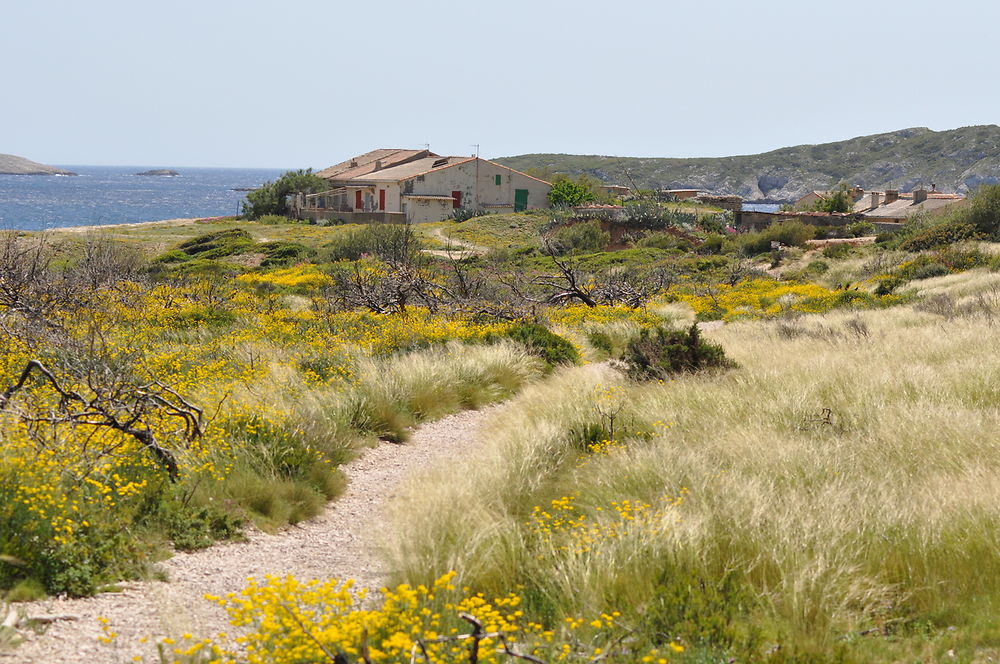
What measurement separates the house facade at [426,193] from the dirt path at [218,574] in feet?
169

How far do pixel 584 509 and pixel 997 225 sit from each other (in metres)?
38.1

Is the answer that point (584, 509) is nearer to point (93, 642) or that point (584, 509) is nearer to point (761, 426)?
point (761, 426)

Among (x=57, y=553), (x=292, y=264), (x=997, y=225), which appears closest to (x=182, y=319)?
(x=57, y=553)

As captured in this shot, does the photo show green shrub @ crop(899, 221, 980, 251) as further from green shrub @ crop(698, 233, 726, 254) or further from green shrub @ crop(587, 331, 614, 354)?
green shrub @ crop(587, 331, 614, 354)

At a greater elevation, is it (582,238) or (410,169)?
(410,169)

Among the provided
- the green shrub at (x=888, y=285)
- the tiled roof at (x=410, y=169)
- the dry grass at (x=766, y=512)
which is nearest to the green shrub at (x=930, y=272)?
the green shrub at (x=888, y=285)

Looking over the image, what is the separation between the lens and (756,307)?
78.3ft

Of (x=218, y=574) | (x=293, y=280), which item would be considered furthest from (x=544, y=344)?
(x=293, y=280)

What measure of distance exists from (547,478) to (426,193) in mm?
56632

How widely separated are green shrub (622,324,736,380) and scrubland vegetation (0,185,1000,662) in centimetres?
5

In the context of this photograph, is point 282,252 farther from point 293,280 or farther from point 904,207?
point 904,207

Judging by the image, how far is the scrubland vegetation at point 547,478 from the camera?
13.5ft

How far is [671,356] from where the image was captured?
1157 cm

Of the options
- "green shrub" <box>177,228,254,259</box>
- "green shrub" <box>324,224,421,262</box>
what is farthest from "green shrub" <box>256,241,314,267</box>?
"green shrub" <box>324,224,421,262</box>
